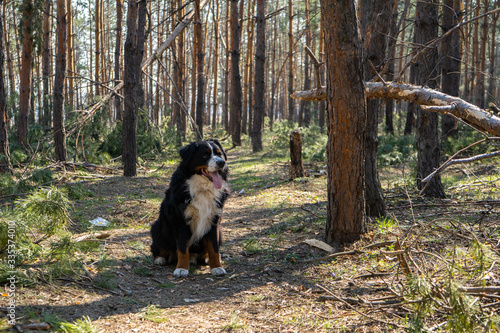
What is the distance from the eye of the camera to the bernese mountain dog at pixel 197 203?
4453 mm

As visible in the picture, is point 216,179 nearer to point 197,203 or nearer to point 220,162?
point 220,162

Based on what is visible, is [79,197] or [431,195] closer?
[431,195]

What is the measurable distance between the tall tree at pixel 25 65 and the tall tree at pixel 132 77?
9.05ft

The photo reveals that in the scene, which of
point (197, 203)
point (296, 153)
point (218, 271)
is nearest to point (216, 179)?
point (197, 203)

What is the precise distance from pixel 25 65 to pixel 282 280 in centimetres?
1028

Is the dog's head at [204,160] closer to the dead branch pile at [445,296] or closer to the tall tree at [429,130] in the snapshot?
the dead branch pile at [445,296]

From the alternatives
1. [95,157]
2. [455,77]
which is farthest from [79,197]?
[455,77]

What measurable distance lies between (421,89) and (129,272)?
12.9ft

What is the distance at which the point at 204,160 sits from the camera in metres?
4.48

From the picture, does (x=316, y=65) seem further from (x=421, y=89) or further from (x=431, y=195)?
(x=431, y=195)

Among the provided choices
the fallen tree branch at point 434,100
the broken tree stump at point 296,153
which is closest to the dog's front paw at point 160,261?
the fallen tree branch at point 434,100

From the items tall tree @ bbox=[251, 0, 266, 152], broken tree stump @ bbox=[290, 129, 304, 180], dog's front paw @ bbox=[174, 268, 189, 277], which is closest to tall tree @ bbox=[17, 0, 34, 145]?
broken tree stump @ bbox=[290, 129, 304, 180]

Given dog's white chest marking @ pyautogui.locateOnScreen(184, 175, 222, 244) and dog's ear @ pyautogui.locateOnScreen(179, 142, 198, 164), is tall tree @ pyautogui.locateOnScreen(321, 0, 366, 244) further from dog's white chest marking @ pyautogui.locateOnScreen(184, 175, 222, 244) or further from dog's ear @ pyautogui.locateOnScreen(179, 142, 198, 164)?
dog's ear @ pyautogui.locateOnScreen(179, 142, 198, 164)

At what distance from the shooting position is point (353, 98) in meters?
4.57
